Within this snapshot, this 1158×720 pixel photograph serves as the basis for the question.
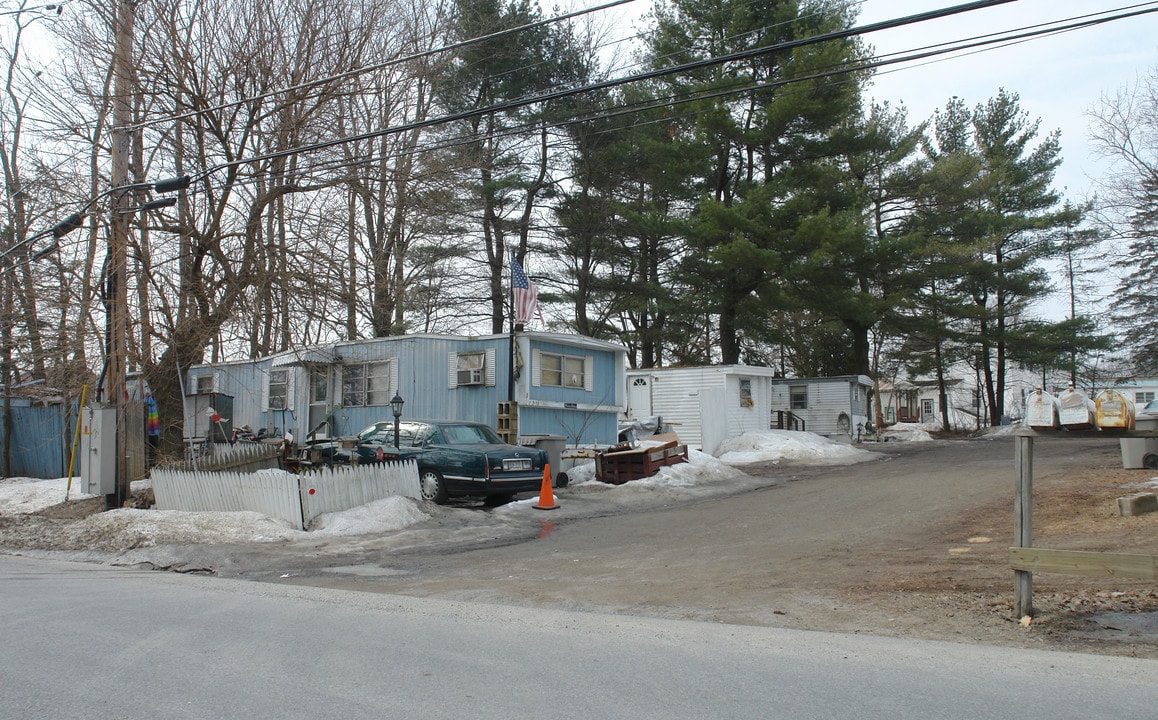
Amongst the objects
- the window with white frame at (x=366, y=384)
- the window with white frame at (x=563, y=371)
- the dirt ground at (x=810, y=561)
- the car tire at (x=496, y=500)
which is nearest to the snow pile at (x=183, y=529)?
the dirt ground at (x=810, y=561)

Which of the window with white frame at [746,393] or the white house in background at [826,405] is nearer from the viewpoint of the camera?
the window with white frame at [746,393]

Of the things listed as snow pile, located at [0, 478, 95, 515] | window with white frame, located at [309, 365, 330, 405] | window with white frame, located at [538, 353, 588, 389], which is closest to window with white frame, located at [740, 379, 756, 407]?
window with white frame, located at [538, 353, 588, 389]

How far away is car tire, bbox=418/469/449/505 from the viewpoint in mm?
15297

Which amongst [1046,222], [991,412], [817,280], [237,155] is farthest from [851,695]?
[991,412]

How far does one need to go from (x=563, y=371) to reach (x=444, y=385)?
2.98 m

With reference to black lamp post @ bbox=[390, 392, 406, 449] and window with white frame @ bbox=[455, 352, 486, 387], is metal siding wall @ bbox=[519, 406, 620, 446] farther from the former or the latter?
black lamp post @ bbox=[390, 392, 406, 449]

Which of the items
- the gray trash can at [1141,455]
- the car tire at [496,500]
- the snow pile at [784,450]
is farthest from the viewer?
the snow pile at [784,450]

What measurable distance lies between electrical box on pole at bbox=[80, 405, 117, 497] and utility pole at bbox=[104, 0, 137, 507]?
10 centimetres

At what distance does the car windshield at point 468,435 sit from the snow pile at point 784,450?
36.3ft

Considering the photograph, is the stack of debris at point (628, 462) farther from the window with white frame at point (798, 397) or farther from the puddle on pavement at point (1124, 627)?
the window with white frame at point (798, 397)

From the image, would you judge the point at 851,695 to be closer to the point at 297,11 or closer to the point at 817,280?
the point at 297,11

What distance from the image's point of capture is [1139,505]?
10.6m

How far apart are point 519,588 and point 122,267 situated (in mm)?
10518

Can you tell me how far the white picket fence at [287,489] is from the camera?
42.7ft
